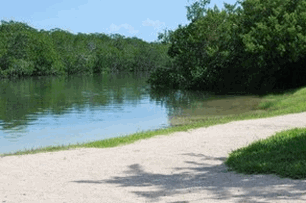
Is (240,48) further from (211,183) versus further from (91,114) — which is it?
(211,183)

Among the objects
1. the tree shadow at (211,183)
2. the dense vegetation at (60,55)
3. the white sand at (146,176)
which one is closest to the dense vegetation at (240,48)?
the dense vegetation at (60,55)

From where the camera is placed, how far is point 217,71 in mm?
46250

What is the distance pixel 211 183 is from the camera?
8797 mm

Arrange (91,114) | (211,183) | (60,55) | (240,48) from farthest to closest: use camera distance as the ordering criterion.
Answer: (60,55) < (240,48) < (91,114) < (211,183)

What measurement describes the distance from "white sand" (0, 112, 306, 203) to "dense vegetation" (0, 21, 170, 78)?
47.9 m

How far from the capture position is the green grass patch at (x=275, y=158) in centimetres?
897

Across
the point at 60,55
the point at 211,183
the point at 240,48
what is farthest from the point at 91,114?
the point at 60,55

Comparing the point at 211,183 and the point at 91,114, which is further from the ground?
the point at 211,183

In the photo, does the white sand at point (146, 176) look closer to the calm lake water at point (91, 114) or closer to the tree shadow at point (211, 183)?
the tree shadow at point (211, 183)

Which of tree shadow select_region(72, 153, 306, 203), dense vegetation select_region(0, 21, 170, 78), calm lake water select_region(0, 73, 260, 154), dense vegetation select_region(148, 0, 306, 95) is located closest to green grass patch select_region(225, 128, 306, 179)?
tree shadow select_region(72, 153, 306, 203)

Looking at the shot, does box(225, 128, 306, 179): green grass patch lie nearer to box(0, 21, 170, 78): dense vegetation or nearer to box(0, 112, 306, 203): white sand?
box(0, 112, 306, 203): white sand

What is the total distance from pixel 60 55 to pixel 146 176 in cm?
10702

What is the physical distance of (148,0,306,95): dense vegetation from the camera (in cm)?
3812

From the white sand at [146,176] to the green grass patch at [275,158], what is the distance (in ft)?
0.98
